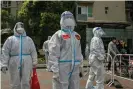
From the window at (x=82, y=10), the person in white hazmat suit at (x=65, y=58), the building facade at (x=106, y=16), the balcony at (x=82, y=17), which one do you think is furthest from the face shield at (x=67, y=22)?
the window at (x=82, y=10)

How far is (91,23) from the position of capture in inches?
1735

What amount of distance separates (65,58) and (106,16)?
3967 centimetres

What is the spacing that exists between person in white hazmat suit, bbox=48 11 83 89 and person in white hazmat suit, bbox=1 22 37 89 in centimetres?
172

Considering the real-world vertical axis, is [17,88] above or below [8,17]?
below

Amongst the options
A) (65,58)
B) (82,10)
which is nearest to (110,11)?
(82,10)

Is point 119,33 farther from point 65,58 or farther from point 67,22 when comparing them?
point 65,58

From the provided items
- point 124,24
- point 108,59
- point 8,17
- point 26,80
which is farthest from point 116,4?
point 26,80

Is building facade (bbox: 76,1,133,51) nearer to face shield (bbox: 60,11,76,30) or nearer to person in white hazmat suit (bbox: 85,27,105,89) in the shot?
person in white hazmat suit (bbox: 85,27,105,89)

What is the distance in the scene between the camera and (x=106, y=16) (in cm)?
4566

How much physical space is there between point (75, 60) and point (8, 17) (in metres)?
35.7

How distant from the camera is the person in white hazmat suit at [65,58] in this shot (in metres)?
6.43

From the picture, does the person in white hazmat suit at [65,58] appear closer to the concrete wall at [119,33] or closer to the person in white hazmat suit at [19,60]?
the person in white hazmat suit at [19,60]

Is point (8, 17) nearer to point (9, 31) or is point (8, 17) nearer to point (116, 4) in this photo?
point (9, 31)

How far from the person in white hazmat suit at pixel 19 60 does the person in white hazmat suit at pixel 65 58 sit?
1725 millimetres
